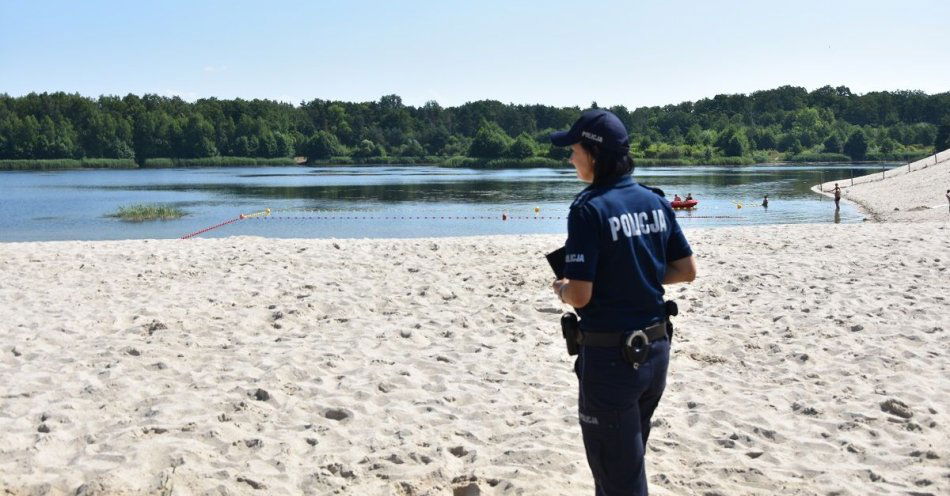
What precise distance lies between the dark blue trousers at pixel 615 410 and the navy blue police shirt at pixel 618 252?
14 centimetres

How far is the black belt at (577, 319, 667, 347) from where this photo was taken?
9.52 ft

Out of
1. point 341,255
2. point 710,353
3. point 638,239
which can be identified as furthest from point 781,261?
point 638,239

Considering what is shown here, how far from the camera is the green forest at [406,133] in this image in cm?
13489

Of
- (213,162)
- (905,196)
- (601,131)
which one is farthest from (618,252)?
(213,162)

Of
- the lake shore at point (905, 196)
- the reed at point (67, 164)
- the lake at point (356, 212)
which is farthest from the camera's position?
the reed at point (67, 164)

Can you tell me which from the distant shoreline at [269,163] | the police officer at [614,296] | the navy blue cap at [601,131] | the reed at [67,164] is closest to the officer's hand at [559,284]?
the police officer at [614,296]

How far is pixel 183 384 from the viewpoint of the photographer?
5.85 m

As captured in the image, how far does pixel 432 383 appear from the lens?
19.4 ft

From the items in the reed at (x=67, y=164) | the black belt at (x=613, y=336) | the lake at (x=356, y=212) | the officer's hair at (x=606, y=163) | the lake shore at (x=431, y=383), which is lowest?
the lake at (x=356, y=212)

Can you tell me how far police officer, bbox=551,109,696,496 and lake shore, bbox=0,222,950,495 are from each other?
1.18 meters

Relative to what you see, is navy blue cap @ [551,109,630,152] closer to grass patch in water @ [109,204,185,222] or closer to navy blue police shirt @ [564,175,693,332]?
navy blue police shirt @ [564,175,693,332]

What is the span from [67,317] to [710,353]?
21.3ft

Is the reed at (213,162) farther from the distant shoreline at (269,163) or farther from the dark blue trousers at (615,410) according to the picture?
the dark blue trousers at (615,410)

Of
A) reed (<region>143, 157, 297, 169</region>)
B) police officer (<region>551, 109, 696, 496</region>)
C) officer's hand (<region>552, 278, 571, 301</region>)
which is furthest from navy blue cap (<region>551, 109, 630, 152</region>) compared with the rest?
reed (<region>143, 157, 297, 169</region>)
